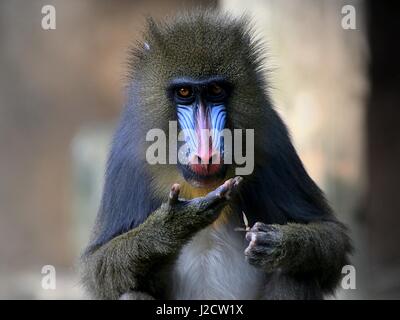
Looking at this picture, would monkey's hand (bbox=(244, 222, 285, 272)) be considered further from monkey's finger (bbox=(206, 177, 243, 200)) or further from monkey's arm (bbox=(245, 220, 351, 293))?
monkey's finger (bbox=(206, 177, 243, 200))

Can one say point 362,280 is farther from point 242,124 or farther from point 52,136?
point 52,136

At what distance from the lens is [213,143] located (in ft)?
16.1

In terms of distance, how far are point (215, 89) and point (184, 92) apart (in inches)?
7.6

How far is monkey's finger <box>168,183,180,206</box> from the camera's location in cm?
465

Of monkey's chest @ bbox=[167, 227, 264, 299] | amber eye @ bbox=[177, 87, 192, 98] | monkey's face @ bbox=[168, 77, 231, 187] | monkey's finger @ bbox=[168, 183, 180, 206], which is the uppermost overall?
amber eye @ bbox=[177, 87, 192, 98]

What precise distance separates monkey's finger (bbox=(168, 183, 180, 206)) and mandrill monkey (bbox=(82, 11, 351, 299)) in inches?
0.7

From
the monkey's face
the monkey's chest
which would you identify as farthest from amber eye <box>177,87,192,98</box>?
the monkey's chest

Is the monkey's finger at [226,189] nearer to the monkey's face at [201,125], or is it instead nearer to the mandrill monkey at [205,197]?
the mandrill monkey at [205,197]

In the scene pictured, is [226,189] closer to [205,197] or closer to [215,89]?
[205,197]

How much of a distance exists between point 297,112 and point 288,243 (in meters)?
2.62

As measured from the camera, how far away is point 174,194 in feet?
15.5

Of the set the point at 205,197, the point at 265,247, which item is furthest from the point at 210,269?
the point at 205,197

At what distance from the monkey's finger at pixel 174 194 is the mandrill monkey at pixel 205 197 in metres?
0.02
